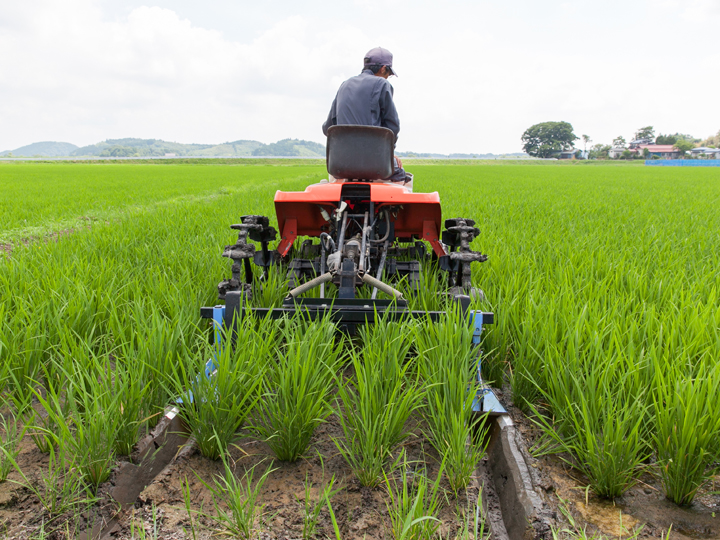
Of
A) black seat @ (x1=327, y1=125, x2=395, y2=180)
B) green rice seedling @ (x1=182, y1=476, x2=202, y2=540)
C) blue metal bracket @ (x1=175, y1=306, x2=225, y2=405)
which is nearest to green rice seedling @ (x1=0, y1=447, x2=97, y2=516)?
green rice seedling @ (x1=182, y1=476, x2=202, y2=540)

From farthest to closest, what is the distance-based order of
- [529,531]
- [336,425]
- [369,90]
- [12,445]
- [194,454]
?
1. [369,90]
2. [336,425]
3. [194,454]
4. [12,445]
5. [529,531]

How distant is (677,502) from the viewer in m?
1.30

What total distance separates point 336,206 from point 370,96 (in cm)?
87

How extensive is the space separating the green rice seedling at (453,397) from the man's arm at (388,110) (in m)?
1.72

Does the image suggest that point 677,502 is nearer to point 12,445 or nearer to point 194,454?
point 194,454

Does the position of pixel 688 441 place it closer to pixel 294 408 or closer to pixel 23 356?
pixel 294 408

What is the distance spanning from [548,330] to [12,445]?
6.96 feet

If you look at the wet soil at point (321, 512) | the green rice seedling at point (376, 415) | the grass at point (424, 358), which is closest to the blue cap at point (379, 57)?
the grass at point (424, 358)

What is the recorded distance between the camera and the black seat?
247cm

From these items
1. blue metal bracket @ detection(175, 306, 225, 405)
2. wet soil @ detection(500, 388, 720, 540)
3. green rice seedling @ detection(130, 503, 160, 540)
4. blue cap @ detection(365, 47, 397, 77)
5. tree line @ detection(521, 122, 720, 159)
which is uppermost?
tree line @ detection(521, 122, 720, 159)

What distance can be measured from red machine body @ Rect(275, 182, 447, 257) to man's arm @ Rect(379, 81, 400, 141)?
65 cm

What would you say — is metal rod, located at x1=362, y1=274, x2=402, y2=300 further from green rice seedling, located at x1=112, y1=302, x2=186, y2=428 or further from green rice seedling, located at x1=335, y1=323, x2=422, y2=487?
green rice seedling, located at x1=112, y1=302, x2=186, y2=428

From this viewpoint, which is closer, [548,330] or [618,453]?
[618,453]

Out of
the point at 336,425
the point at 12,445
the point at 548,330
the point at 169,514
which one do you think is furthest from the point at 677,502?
the point at 12,445
